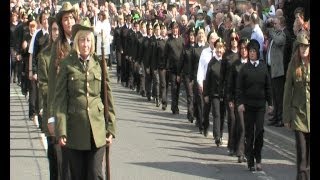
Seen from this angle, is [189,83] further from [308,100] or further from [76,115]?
[76,115]

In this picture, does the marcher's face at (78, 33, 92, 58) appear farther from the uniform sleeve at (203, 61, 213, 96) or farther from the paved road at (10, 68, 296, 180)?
the uniform sleeve at (203, 61, 213, 96)

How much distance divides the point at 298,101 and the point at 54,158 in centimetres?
294

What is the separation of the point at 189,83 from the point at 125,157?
16.4ft

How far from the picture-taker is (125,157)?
48.3 ft

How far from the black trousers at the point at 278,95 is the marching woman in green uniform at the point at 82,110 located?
9.54m

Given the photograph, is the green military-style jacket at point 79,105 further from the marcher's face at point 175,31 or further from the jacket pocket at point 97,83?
the marcher's face at point 175,31

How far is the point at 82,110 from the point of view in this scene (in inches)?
372

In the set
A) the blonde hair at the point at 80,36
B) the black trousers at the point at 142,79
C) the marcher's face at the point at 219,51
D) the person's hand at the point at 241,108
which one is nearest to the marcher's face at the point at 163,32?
the black trousers at the point at 142,79

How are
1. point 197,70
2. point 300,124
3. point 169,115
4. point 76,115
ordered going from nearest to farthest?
point 76,115 → point 300,124 → point 197,70 → point 169,115

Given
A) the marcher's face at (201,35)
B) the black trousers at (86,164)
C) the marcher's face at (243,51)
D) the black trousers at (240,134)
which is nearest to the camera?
the black trousers at (86,164)

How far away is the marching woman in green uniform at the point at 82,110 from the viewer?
9406 mm

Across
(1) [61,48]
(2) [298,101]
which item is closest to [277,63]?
(2) [298,101]

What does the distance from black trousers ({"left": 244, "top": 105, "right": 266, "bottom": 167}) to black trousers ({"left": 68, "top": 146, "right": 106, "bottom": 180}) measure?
176 inches
